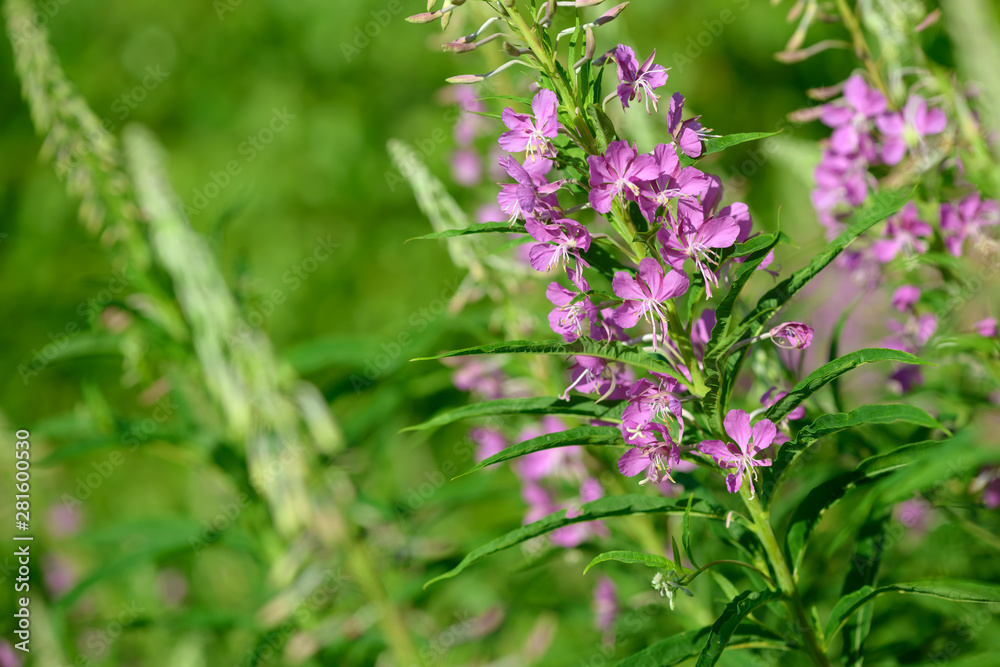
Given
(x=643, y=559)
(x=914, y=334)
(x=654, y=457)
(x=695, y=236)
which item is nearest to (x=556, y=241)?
(x=695, y=236)

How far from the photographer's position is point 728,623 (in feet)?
3.11

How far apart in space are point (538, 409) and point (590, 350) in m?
0.14

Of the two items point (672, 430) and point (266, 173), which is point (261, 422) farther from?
point (266, 173)

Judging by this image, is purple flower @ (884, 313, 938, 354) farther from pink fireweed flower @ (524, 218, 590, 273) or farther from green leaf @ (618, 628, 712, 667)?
pink fireweed flower @ (524, 218, 590, 273)

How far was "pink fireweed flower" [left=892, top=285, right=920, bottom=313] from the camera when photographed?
158cm

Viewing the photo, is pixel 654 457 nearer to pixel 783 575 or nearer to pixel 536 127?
pixel 783 575

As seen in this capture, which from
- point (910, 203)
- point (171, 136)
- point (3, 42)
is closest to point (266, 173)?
point (171, 136)

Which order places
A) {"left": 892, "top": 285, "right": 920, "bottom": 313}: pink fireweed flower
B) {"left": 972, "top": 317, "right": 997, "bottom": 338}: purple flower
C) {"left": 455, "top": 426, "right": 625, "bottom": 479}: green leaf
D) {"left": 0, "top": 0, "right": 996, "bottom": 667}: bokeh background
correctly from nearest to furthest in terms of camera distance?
{"left": 455, "top": 426, "right": 625, "bottom": 479}: green leaf → {"left": 972, "top": 317, "right": 997, "bottom": 338}: purple flower → {"left": 892, "top": 285, "right": 920, "bottom": 313}: pink fireweed flower → {"left": 0, "top": 0, "right": 996, "bottom": 667}: bokeh background

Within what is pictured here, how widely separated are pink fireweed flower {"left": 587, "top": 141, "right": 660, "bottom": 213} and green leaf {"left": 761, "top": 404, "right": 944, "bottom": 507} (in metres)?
0.41

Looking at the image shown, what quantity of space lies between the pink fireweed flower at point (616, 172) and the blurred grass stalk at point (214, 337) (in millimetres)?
1251

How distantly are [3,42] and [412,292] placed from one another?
3.77 m

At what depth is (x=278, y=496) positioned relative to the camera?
1.92 metres

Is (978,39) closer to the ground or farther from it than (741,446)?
farther from it

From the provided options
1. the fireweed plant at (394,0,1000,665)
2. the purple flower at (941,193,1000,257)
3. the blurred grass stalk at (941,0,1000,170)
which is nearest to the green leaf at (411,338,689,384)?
the fireweed plant at (394,0,1000,665)
